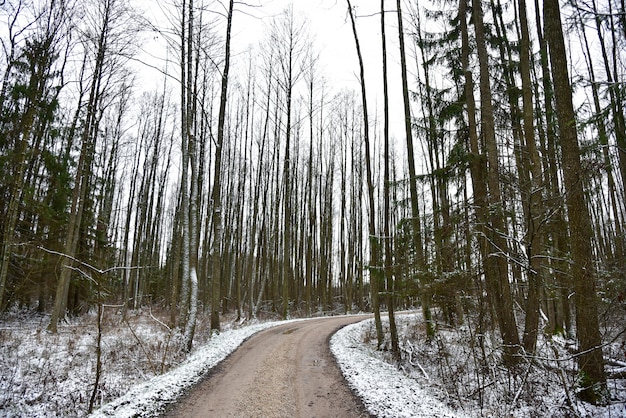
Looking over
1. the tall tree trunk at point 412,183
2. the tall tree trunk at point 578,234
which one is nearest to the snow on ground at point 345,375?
the tall tree trunk at point 578,234

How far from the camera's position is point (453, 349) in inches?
448

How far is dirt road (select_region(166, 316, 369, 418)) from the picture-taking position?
5.26 metres

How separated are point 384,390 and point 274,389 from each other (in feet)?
6.31

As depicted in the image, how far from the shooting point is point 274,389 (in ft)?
20.6

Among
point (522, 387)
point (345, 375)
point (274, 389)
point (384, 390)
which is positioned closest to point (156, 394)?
point (274, 389)

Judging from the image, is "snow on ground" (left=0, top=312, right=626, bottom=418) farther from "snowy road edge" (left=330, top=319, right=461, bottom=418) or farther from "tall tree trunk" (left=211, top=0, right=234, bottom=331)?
"tall tree trunk" (left=211, top=0, right=234, bottom=331)

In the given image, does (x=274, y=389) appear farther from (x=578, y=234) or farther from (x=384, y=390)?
(x=578, y=234)

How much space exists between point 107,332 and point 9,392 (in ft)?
22.7

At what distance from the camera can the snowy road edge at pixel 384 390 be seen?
5.20 m

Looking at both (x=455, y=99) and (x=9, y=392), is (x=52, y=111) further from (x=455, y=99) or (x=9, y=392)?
(x=455, y=99)

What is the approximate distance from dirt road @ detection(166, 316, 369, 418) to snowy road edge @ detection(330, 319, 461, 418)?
0.67 ft

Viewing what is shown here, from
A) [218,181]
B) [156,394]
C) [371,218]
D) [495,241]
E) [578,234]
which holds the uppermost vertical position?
[218,181]

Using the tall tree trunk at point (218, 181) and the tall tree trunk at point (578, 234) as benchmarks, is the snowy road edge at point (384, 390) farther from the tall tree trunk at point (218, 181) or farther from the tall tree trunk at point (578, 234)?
the tall tree trunk at point (218, 181)

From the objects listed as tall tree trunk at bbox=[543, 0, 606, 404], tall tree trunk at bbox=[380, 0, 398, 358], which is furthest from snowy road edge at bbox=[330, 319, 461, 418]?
tall tree trunk at bbox=[543, 0, 606, 404]
